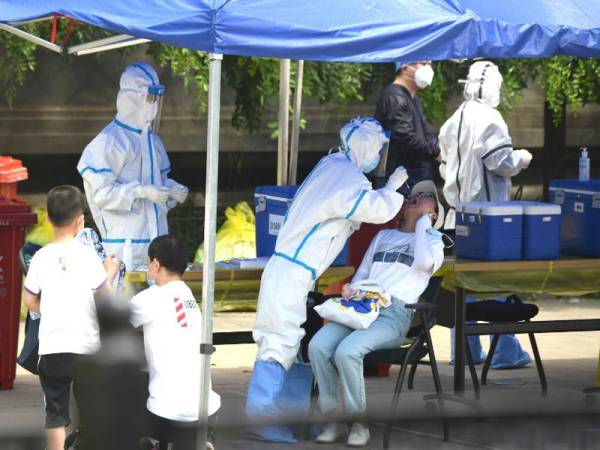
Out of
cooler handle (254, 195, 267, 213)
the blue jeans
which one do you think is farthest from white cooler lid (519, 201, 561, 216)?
cooler handle (254, 195, 267, 213)

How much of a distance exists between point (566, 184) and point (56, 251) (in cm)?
346

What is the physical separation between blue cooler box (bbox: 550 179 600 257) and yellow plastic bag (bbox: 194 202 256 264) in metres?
3.18

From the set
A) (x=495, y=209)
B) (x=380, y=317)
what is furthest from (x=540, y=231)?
(x=380, y=317)

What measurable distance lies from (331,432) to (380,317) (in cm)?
354

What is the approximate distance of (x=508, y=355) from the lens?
358 inches

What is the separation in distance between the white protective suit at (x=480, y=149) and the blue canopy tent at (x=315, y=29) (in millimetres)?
2131

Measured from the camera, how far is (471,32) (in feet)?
21.0

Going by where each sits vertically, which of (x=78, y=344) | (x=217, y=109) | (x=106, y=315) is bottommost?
(x=78, y=344)

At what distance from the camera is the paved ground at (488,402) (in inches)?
118

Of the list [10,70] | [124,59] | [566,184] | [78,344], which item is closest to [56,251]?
[78,344]

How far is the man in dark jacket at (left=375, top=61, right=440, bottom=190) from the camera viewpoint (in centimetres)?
927

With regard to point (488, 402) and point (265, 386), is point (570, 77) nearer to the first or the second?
point (265, 386)

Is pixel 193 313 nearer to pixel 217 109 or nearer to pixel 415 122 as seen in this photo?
pixel 217 109

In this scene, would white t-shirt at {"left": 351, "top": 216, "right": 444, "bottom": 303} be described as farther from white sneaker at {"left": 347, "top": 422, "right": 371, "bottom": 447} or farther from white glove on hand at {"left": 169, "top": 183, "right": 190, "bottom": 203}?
white sneaker at {"left": 347, "top": 422, "right": 371, "bottom": 447}
